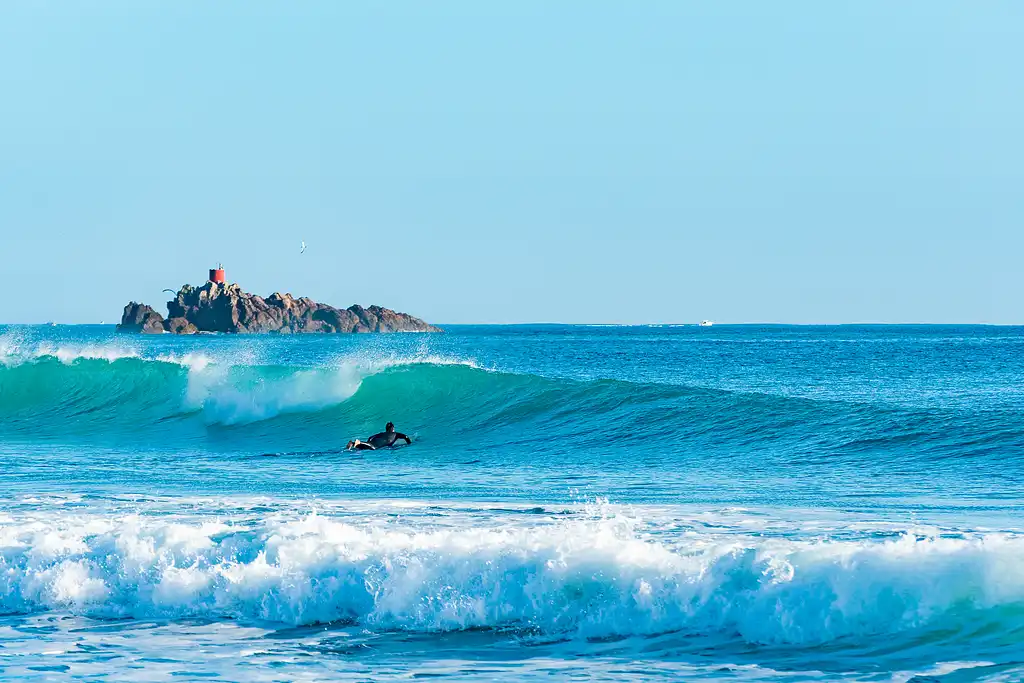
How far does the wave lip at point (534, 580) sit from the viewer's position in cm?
764

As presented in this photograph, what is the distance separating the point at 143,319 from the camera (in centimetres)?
16025

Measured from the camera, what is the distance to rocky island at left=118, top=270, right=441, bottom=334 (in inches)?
6009

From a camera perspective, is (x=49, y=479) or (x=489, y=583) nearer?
(x=489, y=583)

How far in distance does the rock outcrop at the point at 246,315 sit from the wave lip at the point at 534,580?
146 metres

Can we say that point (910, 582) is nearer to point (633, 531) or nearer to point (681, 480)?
point (633, 531)

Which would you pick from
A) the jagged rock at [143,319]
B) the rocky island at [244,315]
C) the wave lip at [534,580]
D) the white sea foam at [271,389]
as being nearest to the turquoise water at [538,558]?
the wave lip at [534,580]

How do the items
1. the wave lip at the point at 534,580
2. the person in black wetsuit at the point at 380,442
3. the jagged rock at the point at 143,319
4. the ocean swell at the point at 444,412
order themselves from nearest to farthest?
the wave lip at the point at 534,580
the ocean swell at the point at 444,412
the person in black wetsuit at the point at 380,442
the jagged rock at the point at 143,319

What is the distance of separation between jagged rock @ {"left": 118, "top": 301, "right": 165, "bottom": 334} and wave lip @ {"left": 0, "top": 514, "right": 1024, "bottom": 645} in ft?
504

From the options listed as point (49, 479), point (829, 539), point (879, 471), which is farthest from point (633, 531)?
point (49, 479)

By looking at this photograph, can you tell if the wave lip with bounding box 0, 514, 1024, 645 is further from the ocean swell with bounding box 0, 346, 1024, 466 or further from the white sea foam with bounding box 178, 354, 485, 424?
the white sea foam with bounding box 178, 354, 485, 424

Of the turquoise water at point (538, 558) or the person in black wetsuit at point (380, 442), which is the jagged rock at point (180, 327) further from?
the person in black wetsuit at point (380, 442)

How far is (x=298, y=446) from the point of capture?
2200 cm

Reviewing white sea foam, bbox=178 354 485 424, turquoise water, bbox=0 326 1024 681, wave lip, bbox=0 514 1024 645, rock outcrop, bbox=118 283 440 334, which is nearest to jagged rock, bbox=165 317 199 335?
rock outcrop, bbox=118 283 440 334

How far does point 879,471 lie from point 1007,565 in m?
7.68
